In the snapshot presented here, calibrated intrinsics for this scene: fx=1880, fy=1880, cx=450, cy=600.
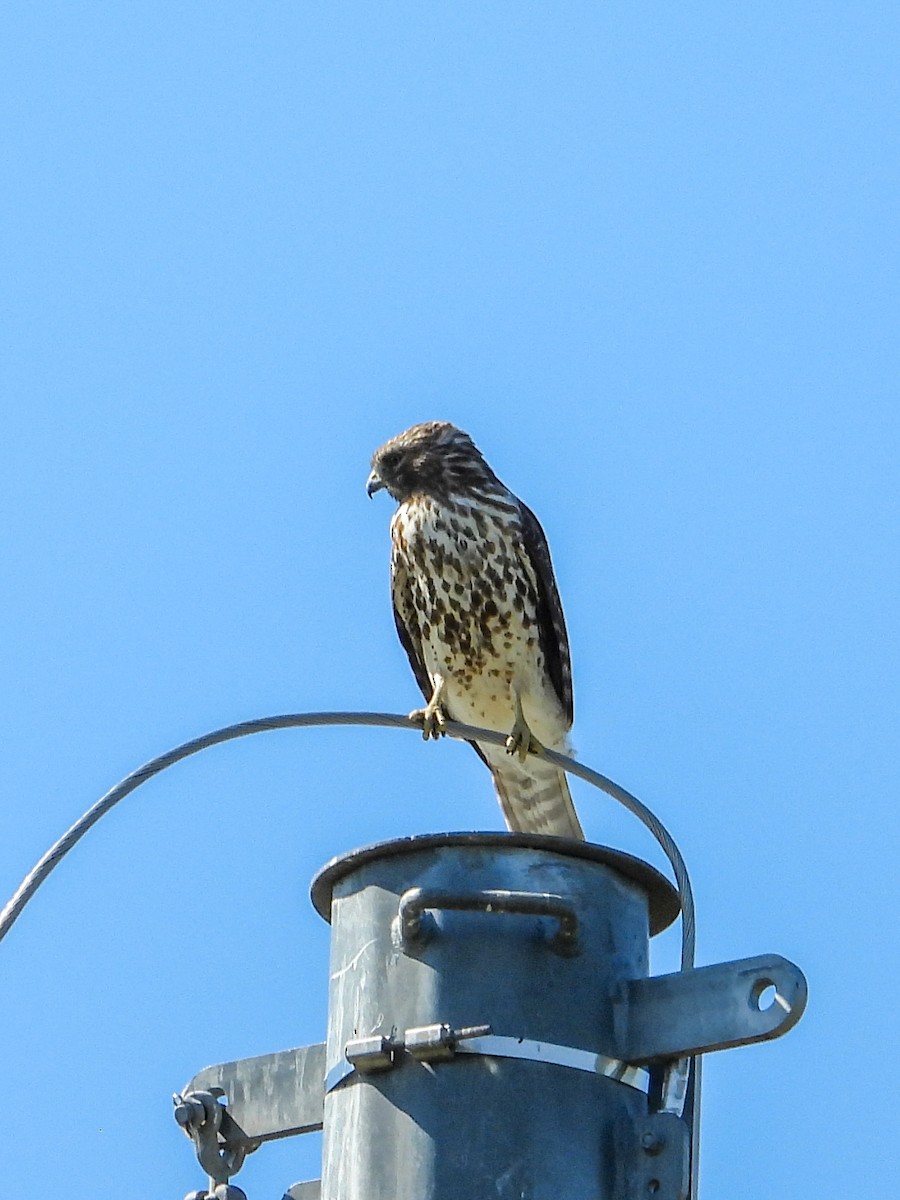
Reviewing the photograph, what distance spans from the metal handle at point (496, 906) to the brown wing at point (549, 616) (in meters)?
4.46

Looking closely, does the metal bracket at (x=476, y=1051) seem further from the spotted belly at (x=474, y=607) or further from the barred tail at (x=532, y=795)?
the barred tail at (x=532, y=795)

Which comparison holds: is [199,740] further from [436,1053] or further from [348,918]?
[436,1053]

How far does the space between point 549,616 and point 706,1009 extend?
4.71m

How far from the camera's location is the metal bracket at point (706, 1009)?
2658 millimetres

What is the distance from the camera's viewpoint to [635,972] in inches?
116

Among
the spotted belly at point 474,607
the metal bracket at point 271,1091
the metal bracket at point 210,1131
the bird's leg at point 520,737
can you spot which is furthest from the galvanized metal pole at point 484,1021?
the spotted belly at point 474,607

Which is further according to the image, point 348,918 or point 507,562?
point 507,562

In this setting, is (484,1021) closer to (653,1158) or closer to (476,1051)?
(476,1051)

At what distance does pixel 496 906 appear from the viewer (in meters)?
2.87

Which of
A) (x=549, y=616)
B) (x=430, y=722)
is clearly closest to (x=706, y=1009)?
(x=430, y=722)

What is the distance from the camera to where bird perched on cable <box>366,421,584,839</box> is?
23.6ft

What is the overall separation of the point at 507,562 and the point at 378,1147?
4508 millimetres

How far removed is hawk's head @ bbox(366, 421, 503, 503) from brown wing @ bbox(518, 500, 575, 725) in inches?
9.8

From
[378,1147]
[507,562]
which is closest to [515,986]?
[378,1147]
